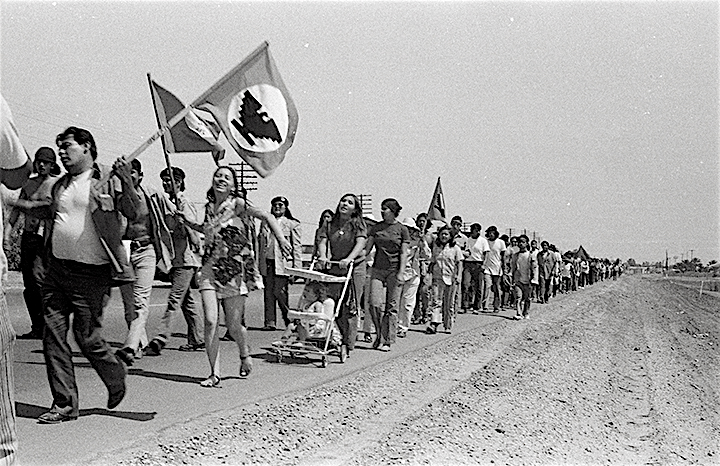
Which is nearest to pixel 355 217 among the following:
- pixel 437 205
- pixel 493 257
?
pixel 493 257

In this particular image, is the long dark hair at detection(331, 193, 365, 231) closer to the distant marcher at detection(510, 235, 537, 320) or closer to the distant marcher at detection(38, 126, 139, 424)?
the distant marcher at detection(38, 126, 139, 424)

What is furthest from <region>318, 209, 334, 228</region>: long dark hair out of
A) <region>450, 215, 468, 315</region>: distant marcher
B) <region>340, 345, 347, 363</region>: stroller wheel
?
<region>450, 215, 468, 315</region>: distant marcher

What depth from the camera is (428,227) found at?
17.6m

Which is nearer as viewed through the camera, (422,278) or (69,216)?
(69,216)

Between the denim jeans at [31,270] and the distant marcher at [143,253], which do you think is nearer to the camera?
the distant marcher at [143,253]

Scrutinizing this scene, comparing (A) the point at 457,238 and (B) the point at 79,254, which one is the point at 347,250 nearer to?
(B) the point at 79,254

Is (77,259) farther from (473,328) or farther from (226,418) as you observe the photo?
(473,328)

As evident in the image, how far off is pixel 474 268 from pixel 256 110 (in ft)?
37.7

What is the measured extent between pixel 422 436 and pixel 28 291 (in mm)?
5775

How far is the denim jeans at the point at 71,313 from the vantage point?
220 inches

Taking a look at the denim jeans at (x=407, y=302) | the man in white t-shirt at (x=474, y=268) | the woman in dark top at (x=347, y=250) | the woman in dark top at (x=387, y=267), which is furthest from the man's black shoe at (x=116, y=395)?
the man in white t-shirt at (x=474, y=268)

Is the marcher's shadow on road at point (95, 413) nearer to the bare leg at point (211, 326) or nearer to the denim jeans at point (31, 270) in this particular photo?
the bare leg at point (211, 326)

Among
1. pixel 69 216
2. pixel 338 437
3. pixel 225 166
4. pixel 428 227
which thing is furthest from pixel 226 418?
pixel 428 227

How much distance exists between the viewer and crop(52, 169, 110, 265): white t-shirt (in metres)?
5.59
